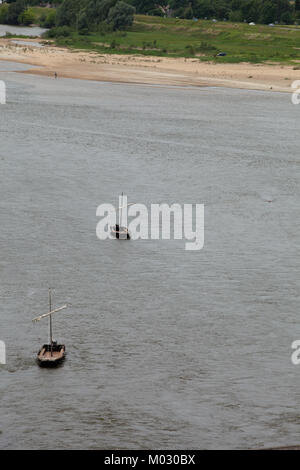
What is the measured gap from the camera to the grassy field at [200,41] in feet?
442

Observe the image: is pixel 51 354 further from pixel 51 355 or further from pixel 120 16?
pixel 120 16

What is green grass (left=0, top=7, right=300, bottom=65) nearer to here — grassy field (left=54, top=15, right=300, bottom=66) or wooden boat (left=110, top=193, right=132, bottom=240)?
grassy field (left=54, top=15, right=300, bottom=66)

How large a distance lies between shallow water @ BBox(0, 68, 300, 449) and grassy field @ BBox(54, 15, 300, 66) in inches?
2490

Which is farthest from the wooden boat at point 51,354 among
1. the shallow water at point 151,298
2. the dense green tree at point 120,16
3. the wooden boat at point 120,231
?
the dense green tree at point 120,16

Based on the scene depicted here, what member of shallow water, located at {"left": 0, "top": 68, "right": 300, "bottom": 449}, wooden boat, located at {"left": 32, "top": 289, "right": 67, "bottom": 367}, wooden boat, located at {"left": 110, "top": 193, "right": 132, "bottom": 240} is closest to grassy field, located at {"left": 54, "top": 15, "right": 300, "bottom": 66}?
shallow water, located at {"left": 0, "top": 68, "right": 300, "bottom": 449}

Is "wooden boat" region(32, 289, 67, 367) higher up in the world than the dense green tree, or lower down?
lower down

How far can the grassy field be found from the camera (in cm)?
13462

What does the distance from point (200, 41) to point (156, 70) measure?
33765 mm

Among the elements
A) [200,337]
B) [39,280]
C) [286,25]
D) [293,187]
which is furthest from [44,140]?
[286,25]

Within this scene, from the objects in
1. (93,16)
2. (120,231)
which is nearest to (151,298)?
(120,231)

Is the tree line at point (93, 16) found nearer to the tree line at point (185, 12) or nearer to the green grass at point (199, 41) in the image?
the tree line at point (185, 12)

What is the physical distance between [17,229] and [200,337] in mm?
17354

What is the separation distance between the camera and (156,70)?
12538cm

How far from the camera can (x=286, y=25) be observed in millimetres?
179000
